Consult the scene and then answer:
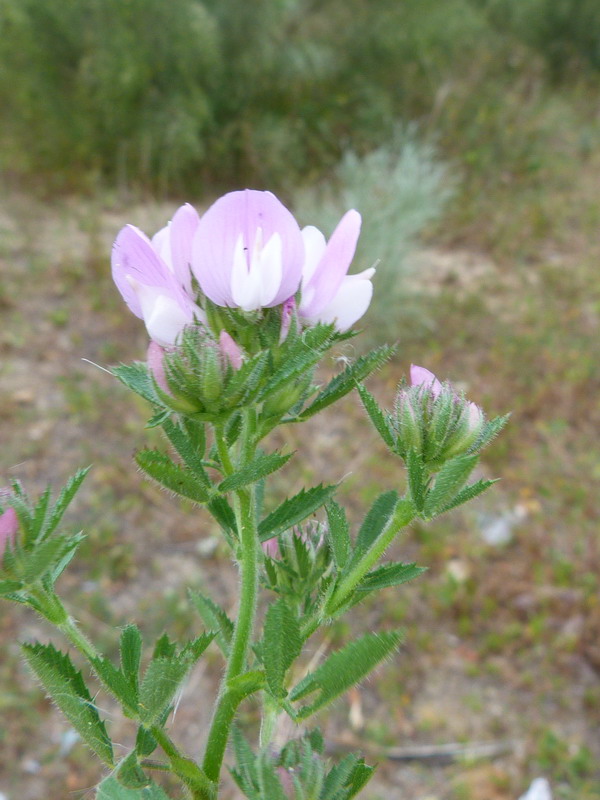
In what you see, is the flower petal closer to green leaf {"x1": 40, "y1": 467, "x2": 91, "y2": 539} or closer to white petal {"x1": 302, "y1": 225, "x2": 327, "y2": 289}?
white petal {"x1": 302, "y1": 225, "x2": 327, "y2": 289}

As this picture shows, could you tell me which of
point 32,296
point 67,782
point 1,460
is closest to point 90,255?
point 32,296

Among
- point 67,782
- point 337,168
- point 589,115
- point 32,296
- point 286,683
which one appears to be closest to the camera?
point 286,683

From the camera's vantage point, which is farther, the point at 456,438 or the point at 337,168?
the point at 337,168

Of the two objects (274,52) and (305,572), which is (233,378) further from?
(274,52)

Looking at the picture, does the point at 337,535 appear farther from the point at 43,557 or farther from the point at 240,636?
the point at 43,557

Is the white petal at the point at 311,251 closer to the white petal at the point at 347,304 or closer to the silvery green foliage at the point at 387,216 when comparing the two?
the white petal at the point at 347,304

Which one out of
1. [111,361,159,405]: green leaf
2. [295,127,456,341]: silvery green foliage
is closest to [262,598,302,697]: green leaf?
[111,361,159,405]: green leaf

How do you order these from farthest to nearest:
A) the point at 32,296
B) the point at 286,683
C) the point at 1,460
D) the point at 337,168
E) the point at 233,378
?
the point at 337,168, the point at 32,296, the point at 1,460, the point at 286,683, the point at 233,378
